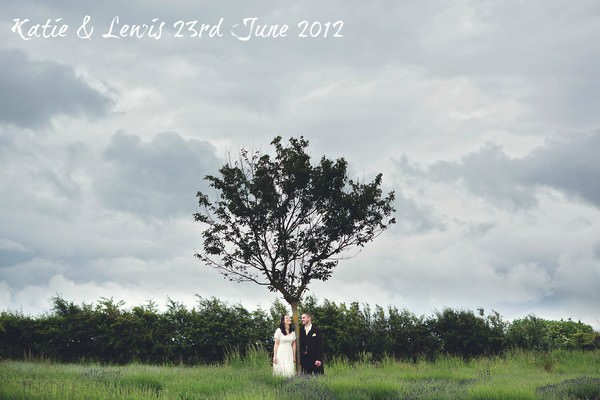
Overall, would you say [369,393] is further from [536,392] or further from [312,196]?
[312,196]

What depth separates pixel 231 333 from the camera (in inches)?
821

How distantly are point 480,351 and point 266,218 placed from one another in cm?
952

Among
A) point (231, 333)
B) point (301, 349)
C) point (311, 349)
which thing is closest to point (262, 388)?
point (311, 349)

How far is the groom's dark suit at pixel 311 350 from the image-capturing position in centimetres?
1529

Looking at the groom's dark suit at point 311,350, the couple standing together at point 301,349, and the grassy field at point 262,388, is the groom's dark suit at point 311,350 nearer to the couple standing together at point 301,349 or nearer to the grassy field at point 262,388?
the couple standing together at point 301,349

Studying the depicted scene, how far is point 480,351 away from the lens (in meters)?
21.7

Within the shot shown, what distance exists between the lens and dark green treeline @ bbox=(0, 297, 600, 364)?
20875 mm

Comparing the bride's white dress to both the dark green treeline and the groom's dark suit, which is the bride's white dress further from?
the dark green treeline

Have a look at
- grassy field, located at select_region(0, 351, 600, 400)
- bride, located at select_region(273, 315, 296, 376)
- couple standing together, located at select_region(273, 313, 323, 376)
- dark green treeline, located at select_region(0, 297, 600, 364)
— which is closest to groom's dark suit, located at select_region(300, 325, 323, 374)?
couple standing together, located at select_region(273, 313, 323, 376)

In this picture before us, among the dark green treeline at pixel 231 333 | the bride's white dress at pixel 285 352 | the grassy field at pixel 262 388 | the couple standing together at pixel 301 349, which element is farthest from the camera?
the dark green treeline at pixel 231 333

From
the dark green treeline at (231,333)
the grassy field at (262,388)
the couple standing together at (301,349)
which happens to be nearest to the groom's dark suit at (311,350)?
the couple standing together at (301,349)

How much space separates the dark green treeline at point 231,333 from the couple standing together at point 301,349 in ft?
16.8

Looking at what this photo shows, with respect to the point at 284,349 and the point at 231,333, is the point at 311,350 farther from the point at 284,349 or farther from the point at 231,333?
the point at 231,333

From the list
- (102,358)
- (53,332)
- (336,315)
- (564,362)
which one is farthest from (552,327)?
(53,332)
